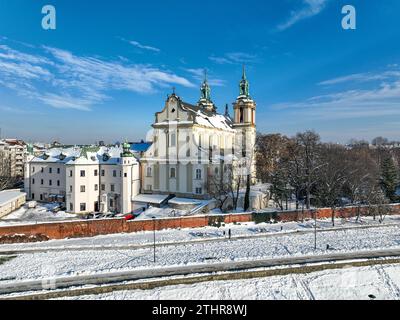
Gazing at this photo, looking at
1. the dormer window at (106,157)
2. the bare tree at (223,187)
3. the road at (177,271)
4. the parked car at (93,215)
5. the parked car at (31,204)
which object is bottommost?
the road at (177,271)

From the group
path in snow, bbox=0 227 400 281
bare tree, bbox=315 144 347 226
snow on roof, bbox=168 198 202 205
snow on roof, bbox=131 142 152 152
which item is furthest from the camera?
snow on roof, bbox=131 142 152 152

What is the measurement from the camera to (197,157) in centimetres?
3488

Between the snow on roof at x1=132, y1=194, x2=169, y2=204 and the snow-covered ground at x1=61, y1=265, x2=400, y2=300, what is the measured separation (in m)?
17.6

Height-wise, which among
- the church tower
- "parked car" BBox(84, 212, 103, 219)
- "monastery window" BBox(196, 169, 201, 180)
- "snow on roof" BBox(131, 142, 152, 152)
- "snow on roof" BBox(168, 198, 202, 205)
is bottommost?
"parked car" BBox(84, 212, 103, 219)

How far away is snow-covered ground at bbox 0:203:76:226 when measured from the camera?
1235 inches

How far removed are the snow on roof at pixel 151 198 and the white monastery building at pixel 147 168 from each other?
68 cm

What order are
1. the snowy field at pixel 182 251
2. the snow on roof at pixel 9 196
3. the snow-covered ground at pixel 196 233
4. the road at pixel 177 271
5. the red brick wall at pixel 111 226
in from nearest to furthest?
1. the road at pixel 177 271
2. the snowy field at pixel 182 251
3. the snow-covered ground at pixel 196 233
4. the red brick wall at pixel 111 226
5. the snow on roof at pixel 9 196

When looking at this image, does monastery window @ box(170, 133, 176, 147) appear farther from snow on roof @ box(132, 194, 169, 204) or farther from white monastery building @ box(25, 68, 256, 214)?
snow on roof @ box(132, 194, 169, 204)

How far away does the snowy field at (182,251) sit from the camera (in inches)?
745

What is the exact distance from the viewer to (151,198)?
34.3m

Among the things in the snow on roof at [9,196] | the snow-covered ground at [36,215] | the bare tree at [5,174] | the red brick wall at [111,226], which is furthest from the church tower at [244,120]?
the bare tree at [5,174]

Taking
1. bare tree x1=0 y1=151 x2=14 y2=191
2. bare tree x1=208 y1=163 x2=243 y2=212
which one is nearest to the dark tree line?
bare tree x1=208 y1=163 x2=243 y2=212

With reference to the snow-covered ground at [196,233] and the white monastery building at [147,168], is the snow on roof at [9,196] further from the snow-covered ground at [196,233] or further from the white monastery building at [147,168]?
the snow-covered ground at [196,233]

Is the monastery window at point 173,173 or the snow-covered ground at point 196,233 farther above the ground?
the monastery window at point 173,173
